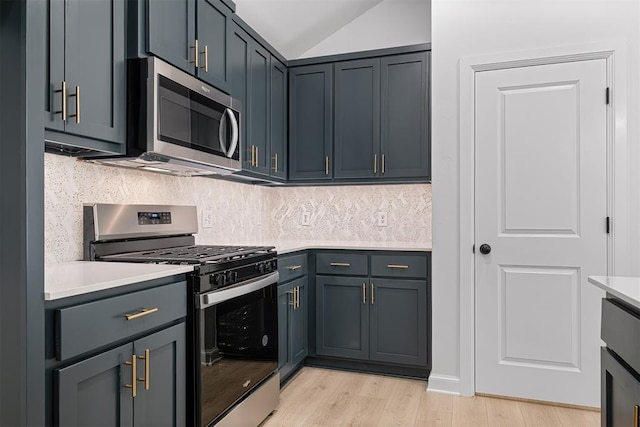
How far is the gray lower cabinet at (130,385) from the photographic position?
1.30m

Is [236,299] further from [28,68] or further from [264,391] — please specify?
[28,68]

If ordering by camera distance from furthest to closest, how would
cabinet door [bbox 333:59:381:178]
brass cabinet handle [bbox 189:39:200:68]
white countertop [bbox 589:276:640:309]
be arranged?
cabinet door [bbox 333:59:381:178]
brass cabinet handle [bbox 189:39:200:68]
white countertop [bbox 589:276:640:309]

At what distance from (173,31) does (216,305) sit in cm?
131

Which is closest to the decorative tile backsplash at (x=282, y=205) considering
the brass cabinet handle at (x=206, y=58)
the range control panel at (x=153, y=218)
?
the range control panel at (x=153, y=218)

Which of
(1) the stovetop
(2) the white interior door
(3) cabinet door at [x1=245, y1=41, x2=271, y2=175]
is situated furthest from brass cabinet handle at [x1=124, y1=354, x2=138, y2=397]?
(2) the white interior door

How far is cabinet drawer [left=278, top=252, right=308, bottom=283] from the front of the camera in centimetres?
279

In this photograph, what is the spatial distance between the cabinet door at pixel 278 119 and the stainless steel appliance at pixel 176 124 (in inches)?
27.0

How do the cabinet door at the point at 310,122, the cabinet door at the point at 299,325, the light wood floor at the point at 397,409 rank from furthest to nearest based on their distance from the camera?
1. the cabinet door at the point at 310,122
2. the cabinet door at the point at 299,325
3. the light wood floor at the point at 397,409

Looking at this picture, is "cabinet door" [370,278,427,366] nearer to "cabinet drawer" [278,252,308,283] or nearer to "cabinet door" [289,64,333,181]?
"cabinet drawer" [278,252,308,283]

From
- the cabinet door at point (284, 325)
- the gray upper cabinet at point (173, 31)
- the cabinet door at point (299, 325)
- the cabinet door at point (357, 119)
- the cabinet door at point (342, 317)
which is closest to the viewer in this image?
the gray upper cabinet at point (173, 31)

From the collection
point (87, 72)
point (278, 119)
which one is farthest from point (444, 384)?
point (87, 72)

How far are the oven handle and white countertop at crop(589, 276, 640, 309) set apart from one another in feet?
4.70

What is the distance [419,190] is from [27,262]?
9.51 ft

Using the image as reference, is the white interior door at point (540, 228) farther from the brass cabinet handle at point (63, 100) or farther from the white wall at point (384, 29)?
the brass cabinet handle at point (63, 100)
